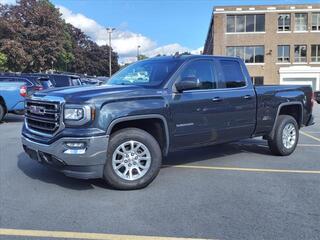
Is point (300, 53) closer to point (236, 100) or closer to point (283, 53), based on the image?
point (283, 53)

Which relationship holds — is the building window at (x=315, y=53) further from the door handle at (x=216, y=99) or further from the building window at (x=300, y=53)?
the door handle at (x=216, y=99)

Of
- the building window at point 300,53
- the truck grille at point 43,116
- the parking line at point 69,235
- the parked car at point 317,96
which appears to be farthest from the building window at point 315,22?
the parking line at point 69,235

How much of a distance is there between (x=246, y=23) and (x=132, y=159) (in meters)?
51.7

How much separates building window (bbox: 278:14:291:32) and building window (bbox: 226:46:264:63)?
11.7 ft

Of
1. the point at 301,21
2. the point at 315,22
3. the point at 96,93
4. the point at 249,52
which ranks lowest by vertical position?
the point at 96,93

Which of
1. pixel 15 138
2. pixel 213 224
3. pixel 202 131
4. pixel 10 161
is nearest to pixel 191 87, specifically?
pixel 202 131

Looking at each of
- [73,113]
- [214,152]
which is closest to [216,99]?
[214,152]

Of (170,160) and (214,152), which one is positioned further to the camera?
(214,152)

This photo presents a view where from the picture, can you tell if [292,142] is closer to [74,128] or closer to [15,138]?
[74,128]

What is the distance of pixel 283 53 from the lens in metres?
54.9

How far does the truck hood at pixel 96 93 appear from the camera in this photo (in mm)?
5805

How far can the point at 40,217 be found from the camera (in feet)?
16.3

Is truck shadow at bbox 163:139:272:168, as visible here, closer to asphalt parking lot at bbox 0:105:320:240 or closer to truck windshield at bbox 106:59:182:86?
asphalt parking lot at bbox 0:105:320:240

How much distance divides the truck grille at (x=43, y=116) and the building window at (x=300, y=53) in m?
52.1
